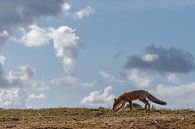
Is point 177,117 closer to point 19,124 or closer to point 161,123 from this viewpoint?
point 161,123

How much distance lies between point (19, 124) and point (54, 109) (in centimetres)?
669

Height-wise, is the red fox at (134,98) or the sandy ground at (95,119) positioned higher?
the red fox at (134,98)

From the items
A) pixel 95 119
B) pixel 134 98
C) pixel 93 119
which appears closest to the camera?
pixel 95 119

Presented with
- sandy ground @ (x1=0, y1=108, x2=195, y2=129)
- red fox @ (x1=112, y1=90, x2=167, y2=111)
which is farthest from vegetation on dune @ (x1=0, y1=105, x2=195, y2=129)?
red fox @ (x1=112, y1=90, x2=167, y2=111)

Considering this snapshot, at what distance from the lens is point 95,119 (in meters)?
28.5

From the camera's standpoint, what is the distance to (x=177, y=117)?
88.7 ft

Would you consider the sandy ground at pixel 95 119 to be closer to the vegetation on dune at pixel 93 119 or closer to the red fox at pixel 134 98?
the vegetation on dune at pixel 93 119

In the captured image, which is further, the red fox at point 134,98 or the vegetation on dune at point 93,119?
the red fox at point 134,98

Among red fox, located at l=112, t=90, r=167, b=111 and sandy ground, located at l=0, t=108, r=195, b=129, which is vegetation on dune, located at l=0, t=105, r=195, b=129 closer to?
sandy ground, located at l=0, t=108, r=195, b=129

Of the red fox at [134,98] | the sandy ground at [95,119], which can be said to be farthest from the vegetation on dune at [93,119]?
the red fox at [134,98]

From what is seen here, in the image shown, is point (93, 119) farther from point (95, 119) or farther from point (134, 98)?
point (134, 98)

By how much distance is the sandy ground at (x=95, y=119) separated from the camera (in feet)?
84.7

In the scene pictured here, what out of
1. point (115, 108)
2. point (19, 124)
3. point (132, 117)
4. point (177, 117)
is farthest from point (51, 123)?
point (115, 108)

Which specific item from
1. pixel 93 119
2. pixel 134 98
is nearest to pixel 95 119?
pixel 93 119
